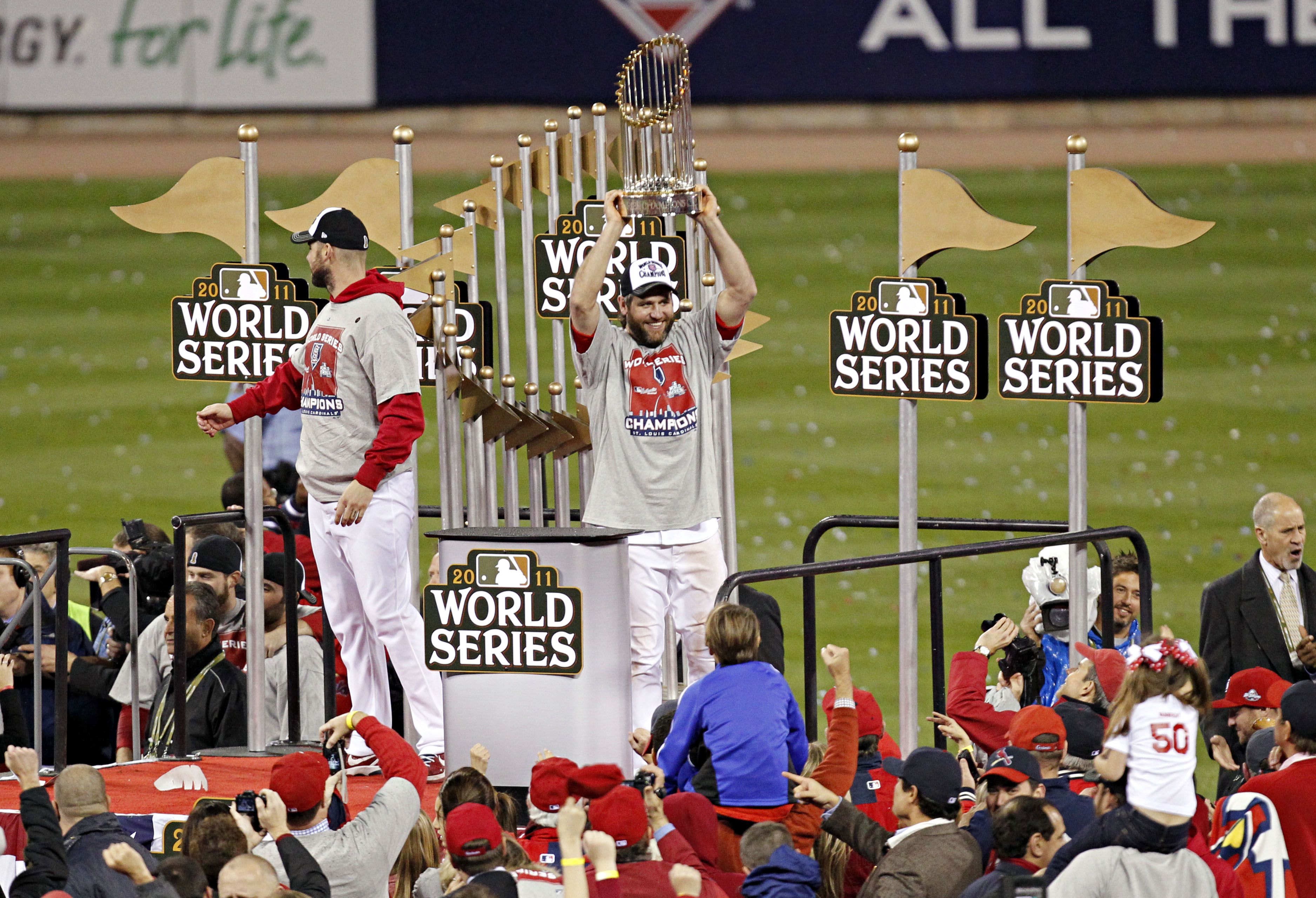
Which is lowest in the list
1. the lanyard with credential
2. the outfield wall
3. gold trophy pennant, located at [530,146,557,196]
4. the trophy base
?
the lanyard with credential

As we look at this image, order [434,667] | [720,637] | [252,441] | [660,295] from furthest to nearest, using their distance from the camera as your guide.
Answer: [252,441]
[660,295]
[434,667]
[720,637]

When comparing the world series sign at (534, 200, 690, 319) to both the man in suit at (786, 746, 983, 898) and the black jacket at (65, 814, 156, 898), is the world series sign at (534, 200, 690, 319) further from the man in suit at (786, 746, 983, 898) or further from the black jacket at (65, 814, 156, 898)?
the black jacket at (65, 814, 156, 898)

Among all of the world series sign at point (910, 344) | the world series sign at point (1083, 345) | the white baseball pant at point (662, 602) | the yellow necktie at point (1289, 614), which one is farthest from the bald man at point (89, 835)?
the yellow necktie at point (1289, 614)

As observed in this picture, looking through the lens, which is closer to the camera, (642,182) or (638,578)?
(638,578)

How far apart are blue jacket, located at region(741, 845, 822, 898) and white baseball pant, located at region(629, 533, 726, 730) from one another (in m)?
1.38

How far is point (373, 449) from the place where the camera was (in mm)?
6848

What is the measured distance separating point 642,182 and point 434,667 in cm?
211

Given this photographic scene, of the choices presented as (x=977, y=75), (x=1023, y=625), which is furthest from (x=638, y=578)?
(x=977, y=75)

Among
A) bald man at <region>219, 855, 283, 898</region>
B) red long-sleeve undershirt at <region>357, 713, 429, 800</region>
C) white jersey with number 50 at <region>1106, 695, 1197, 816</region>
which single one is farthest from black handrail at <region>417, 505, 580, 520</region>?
white jersey with number 50 at <region>1106, 695, 1197, 816</region>

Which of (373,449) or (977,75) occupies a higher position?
(977,75)

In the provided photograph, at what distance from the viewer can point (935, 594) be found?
759 cm

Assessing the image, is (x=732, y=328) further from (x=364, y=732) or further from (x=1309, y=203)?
(x=1309, y=203)

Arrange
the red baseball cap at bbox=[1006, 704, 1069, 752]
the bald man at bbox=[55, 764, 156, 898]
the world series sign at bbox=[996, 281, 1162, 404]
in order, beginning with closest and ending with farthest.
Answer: the bald man at bbox=[55, 764, 156, 898] → the red baseball cap at bbox=[1006, 704, 1069, 752] → the world series sign at bbox=[996, 281, 1162, 404]

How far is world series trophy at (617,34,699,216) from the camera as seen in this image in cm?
759
